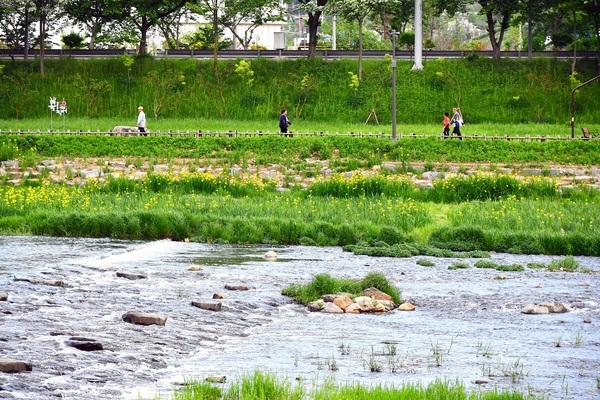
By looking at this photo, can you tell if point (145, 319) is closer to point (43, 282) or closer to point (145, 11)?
point (43, 282)

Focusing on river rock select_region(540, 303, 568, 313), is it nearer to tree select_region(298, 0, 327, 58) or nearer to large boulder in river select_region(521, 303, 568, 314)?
large boulder in river select_region(521, 303, 568, 314)

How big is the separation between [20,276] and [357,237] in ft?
34.5

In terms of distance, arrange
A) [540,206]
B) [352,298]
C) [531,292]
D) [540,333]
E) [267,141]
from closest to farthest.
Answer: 1. [540,333]
2. [352,298]
3. [531,292]
4. [540,206]
5. [267,141]

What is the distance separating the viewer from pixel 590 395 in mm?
13539

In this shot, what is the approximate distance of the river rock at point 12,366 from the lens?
13695 mm

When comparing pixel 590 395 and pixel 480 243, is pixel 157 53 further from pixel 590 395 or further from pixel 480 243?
pixel 590 395

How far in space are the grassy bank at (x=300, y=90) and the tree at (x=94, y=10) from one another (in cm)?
407

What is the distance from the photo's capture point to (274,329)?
58.0ft

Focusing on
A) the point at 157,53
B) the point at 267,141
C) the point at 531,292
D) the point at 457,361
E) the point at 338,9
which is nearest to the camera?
the point at 457,361

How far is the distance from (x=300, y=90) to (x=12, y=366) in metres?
47.6

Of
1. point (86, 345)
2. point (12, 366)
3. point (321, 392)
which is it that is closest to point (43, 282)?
point (86, 345)

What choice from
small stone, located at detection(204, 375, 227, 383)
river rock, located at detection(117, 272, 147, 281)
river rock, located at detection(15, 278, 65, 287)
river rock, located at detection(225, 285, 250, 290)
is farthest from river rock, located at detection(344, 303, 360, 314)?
small stone, located at detection(204, 375, 227, 383)

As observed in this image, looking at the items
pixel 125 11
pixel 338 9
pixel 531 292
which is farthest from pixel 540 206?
pixel 125 11

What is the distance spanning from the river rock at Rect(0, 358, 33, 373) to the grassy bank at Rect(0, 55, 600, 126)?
43.2 meters
